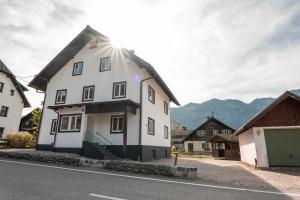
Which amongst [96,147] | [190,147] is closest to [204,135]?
[190,147]

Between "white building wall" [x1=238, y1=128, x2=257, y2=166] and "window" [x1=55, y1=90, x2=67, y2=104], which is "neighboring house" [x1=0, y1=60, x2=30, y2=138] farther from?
"white building wall" [x1=238, y1=128, x2=257, y2=166]

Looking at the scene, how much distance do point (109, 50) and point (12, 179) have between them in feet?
Result: 50.1

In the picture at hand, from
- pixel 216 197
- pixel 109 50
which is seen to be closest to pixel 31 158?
pixel 109 50

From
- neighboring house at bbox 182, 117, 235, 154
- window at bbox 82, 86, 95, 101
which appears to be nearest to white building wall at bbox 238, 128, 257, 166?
window at bbox 82, 86, 95, 101

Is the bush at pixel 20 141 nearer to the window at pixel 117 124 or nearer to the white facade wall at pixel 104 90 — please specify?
the white facade wall at pixel 104 90

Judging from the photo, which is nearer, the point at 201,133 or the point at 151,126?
the point at 151,126

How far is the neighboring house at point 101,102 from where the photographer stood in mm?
17297

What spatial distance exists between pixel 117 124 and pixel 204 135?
40.4 metres

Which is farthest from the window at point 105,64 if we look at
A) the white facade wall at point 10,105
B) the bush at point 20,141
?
the white facade wall at point 10,105

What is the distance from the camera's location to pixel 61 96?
21.8m

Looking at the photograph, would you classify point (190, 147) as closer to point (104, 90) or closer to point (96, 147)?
point (104, 90)

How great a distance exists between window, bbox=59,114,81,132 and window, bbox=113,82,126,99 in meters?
3.78

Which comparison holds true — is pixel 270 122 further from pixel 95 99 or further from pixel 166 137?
pixel 95 99

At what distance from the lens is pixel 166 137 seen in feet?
82.7
